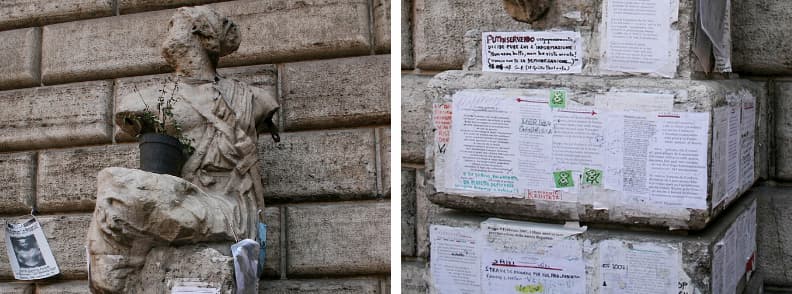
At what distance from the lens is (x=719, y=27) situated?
294cm

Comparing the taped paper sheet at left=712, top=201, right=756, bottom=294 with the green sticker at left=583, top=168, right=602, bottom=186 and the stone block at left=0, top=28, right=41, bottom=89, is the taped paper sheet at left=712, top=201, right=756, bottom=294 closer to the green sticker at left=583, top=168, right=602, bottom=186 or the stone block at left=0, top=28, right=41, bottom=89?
the green sticker at left=583, top=168, right=602, bottom=186

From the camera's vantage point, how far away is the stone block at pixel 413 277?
3.52 m

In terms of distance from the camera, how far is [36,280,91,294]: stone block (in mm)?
4926

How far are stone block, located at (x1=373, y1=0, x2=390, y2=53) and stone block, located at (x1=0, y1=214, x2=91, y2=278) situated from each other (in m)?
2.10

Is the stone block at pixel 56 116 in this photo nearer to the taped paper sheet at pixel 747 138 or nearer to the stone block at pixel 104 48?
the stone block at pixel 104 48

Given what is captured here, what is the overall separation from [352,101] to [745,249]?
226cm

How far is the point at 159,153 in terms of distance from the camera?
3422 millimetres

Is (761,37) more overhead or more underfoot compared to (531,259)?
more overhead

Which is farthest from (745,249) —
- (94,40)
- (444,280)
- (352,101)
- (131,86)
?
(94,40)

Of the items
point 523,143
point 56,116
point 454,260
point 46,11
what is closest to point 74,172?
point 56,116

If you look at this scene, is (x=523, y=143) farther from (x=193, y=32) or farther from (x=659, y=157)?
(x=193, y=32)

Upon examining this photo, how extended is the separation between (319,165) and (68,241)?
174cm

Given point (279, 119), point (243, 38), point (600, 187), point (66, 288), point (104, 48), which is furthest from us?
point (104, 48)

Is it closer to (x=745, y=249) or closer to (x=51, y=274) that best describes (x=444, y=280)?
(x=745, y=249)
